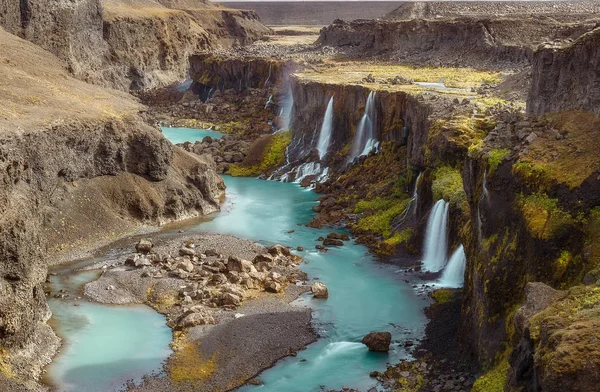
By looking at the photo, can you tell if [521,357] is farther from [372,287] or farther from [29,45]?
[29,45]

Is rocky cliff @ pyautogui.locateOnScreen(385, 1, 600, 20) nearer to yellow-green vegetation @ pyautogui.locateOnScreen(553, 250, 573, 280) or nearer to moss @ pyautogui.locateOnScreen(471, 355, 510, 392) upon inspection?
yellow-green vegetation @ pyautogui.locateOnScreen(553, 250, 573, 280)

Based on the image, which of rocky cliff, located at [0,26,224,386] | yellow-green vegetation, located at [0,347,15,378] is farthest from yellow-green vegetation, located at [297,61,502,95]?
yellow-green vegetation, located at [0,347,15,378]

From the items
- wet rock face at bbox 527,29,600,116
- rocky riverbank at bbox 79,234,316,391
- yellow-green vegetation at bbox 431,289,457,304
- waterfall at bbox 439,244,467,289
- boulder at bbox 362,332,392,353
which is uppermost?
wet rock face at bbox 527,29,600,116

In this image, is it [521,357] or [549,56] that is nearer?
[521,357]

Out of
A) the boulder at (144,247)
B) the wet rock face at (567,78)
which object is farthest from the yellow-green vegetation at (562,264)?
the boulder at (144,247)

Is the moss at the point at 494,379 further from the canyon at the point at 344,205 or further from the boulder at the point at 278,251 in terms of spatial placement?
the boulder at the point at 278,251

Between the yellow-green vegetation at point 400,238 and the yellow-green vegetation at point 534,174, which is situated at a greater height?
the yellow-green vegetation at point 534,174

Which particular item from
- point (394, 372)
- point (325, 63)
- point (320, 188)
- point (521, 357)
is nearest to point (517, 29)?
point (325, 63)
